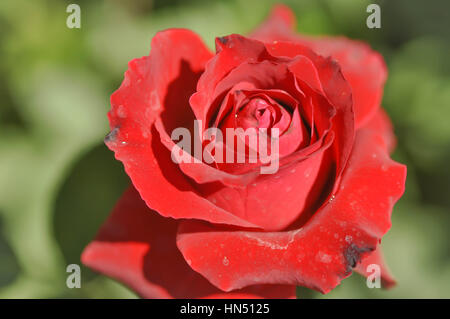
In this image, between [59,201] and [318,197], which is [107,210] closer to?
[59,201]

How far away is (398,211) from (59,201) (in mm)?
764

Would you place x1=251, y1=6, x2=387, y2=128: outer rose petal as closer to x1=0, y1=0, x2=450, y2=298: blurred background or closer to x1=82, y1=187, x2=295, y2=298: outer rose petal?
x1=0, y1=0, x2=450, y2=298: blurred background

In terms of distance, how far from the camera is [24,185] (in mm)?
1021

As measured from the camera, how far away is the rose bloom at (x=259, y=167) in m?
0.71

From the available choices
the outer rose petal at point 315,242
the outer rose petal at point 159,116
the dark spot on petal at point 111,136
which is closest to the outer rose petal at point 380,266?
the outer rose petal at point 315,242

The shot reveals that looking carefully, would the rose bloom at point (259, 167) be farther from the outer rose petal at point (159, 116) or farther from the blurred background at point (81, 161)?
the blurred background at point (81, 161)

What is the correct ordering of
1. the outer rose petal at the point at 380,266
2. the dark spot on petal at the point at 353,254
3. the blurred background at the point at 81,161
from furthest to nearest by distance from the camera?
1. the blurred background at the point at 81,161
2. the outer rose petal at the point at 380,266
3. the dark spot on petal at the point at 353,254

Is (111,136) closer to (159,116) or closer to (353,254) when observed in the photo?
(159,116)

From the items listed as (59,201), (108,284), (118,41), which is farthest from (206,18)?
(108,284)

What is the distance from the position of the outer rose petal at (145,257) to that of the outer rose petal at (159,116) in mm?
174

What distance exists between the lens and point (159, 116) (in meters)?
0.78

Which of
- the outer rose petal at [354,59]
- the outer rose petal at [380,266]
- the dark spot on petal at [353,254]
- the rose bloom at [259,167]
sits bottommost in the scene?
the outer rose petal at [380,266]

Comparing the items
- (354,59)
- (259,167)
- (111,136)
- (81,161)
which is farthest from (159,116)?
(354,59)

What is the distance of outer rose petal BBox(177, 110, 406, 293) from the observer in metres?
0.71
